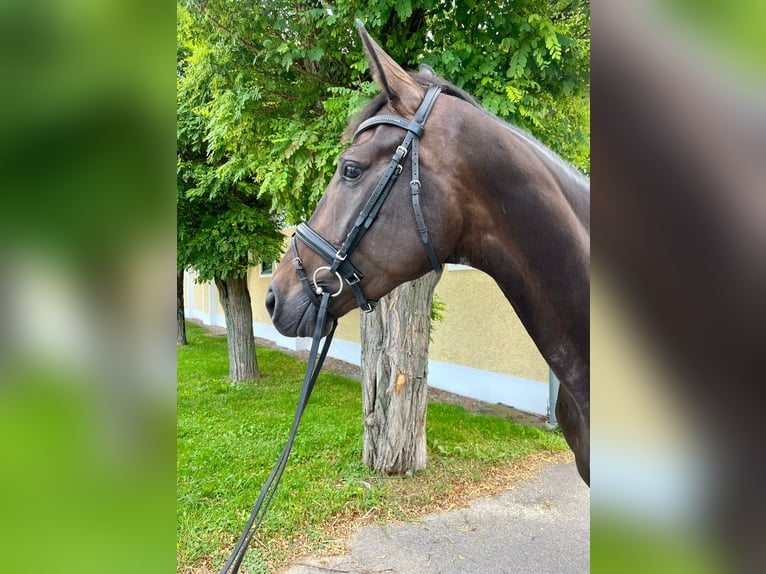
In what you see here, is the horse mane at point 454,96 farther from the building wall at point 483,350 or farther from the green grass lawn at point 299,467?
the building wall at point 483,350

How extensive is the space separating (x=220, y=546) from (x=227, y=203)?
16.9 ft

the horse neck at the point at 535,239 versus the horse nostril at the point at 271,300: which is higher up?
the horse neck at the point at 535,239

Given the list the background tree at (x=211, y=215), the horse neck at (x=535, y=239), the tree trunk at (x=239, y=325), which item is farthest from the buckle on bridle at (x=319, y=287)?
the tree trunk at (x=239, y=325)

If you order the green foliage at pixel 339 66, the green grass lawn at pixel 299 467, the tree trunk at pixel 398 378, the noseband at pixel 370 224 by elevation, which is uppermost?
the green foliage at pixel 339 66

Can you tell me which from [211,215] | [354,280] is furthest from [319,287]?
[211,215]

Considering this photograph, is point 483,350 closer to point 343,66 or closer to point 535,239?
point 343,66

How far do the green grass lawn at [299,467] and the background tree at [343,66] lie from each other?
2.60 metres

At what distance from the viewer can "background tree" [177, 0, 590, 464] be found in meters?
3.37

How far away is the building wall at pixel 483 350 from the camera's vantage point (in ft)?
22.8

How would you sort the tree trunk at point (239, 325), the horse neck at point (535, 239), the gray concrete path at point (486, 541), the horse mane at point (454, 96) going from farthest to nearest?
the tree trunk at point (239, 325) < the gray concrete path at point (486, 541) < the horse mane at point (454, 96) < the horse neck at point (535, 239)

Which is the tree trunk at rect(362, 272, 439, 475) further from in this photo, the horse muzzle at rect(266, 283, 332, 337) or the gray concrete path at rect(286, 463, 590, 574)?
the horse muzzle at rect(266, 283, 332, 337)
